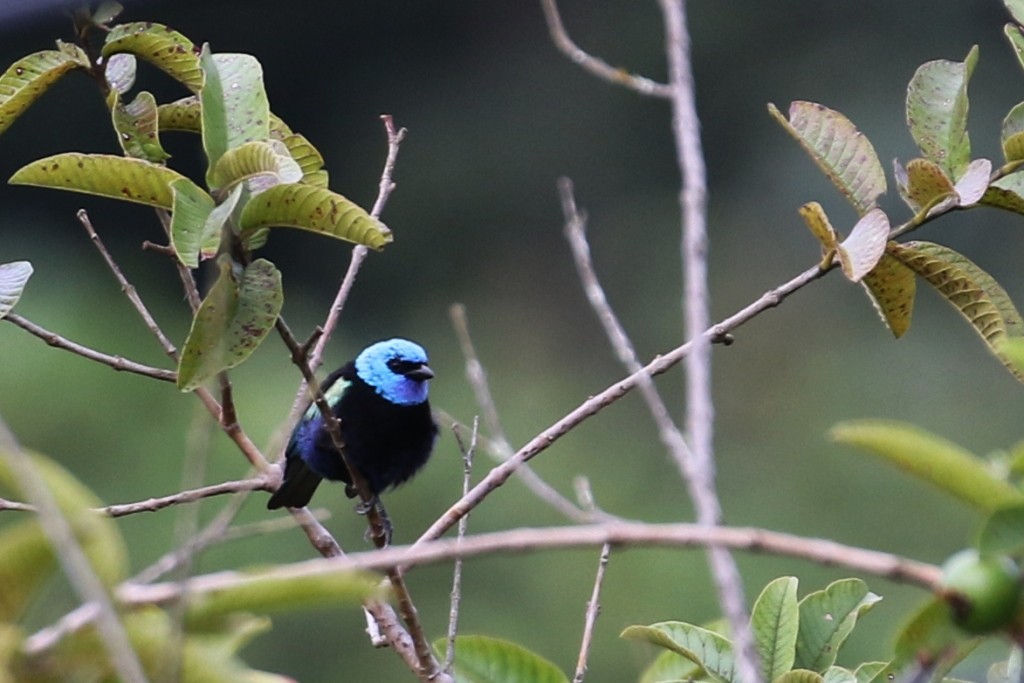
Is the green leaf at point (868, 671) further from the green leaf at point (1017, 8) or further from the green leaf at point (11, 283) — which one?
the green leaf at point (11, 283)

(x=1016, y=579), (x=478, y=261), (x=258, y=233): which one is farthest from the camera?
(x=478, y=261)

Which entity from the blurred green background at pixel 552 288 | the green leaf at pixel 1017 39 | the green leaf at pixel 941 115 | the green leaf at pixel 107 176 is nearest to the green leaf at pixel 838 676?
the green leaf at pixel 941 115

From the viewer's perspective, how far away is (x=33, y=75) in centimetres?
195

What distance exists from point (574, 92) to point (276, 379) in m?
7.00

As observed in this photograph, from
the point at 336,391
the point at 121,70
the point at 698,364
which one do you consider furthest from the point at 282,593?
the point at 336,391

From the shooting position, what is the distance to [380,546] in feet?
7.25

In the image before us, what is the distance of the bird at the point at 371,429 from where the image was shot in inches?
135

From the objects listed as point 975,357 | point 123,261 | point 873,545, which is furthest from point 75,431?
point 975,357

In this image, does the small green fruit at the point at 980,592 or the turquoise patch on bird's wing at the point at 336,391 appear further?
the turquoise patch on bird's wing at the point at 336,391

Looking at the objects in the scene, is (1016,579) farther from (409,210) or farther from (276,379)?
(409,210)

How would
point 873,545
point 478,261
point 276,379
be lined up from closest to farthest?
point 276,379 → point 873,545 → point 478,261

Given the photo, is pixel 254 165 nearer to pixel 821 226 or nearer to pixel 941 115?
pixel 821 226

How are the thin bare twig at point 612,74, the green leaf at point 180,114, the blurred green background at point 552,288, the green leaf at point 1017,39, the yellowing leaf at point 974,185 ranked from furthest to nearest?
the blurred green background at point 552,288 < the green leaf at point 180,114 < the green leaf at point 1017,39 < the yellowing leaf at point 974,185 < the thin bare twig at point 612,74

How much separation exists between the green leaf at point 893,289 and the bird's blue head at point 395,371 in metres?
1.88
